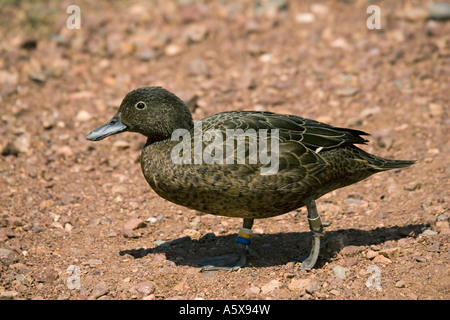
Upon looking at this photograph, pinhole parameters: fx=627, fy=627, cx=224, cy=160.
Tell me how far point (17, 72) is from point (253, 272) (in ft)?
17.2

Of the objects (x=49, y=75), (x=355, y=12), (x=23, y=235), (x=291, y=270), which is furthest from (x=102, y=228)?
(x=355, y=12)

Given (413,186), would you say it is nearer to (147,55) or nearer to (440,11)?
(440,11)

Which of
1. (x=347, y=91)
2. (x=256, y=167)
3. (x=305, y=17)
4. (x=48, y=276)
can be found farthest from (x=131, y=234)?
(x=305, y=17)

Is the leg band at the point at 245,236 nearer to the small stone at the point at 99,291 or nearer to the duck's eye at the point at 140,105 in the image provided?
the small stone at the point at 99,291

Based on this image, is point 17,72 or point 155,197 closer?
point 155,197

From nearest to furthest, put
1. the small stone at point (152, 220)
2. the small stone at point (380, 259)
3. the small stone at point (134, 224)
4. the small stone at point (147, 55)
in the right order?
the small stone at point (380, 259) → the small stone at point (134, 224) → the small stone at point (152, 220) → the small stone at point (147, 55)

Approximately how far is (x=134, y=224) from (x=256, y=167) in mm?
1659

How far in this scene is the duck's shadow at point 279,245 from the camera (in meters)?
5.44

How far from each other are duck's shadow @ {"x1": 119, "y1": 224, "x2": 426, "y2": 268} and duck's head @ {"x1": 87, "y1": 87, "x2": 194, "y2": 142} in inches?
42.1

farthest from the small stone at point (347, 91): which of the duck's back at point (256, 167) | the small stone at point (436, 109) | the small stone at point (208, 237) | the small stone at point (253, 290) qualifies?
the small stone at point (253, 290)

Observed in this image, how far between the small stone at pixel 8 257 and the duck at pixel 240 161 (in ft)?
4.01

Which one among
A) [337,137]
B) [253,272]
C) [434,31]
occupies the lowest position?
[253,272]

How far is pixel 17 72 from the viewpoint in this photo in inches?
347

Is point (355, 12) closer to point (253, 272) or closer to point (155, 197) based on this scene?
point (155, 197)
